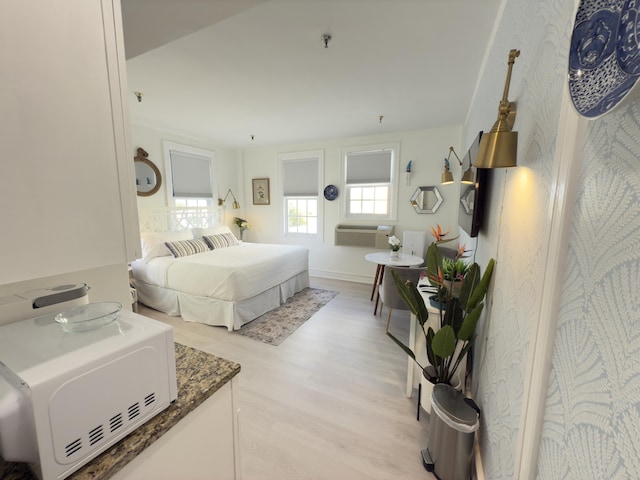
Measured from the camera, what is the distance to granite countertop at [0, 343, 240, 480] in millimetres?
608

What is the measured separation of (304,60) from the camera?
2102 millimetres

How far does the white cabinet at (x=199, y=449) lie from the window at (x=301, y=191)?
421cm

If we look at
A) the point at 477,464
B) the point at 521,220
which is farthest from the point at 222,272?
the point at 521,220

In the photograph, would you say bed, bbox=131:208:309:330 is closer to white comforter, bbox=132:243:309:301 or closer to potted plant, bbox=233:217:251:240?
white comforter, bbox=132:243:309:301

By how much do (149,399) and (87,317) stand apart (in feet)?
1.02

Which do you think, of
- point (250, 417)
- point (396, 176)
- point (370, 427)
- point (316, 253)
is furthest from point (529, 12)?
point (316, 253)

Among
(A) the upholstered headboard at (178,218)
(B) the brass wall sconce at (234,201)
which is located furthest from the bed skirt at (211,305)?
(B) the brass wall sconce at (234,201)

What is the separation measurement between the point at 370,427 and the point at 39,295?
6.19 ft

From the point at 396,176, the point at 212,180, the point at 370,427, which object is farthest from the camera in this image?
the point at 212,180

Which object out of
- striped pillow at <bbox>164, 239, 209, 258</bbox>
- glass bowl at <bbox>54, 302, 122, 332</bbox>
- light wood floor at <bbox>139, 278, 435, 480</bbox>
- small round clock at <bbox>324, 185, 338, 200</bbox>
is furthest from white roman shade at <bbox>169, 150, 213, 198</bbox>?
glass bowl at <bbox>54, 302, 122, 332</bbox>

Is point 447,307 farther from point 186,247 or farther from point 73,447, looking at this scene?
point 186,247

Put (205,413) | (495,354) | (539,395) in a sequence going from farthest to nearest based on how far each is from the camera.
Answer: (495,354)
(205,413)
(539,395)

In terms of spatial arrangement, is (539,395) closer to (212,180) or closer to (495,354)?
(495,354)

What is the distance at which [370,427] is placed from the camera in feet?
5.75
